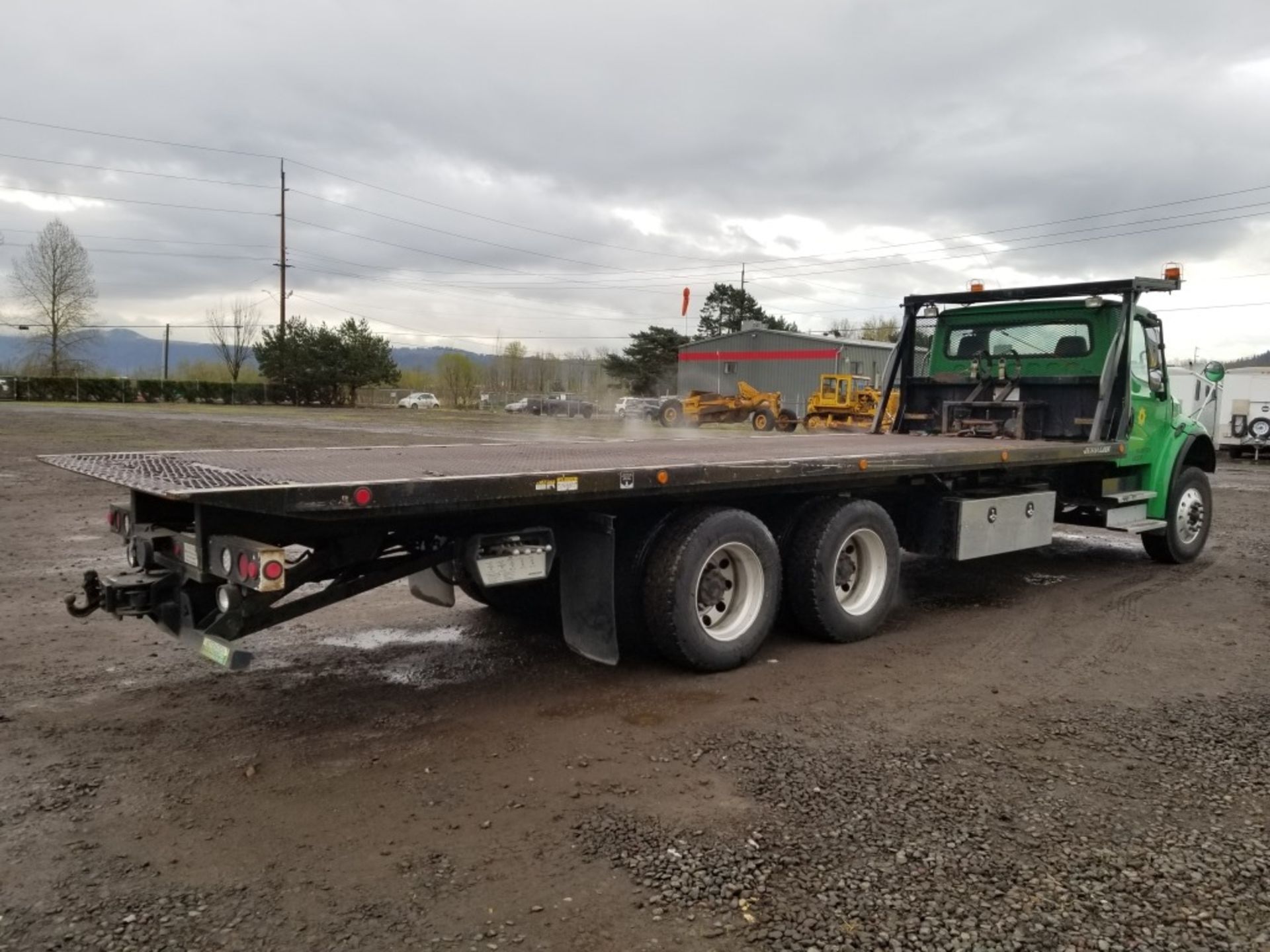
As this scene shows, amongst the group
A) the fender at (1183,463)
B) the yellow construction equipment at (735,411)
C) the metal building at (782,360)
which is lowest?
the fender at (1183,463)

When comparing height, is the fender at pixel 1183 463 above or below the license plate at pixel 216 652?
above

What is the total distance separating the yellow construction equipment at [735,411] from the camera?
119 feet

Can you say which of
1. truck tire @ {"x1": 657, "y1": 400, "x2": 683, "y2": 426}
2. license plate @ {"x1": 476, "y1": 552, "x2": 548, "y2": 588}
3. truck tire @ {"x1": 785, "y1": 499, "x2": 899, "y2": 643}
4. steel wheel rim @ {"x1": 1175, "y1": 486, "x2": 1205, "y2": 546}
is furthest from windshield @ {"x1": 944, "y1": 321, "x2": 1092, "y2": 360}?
truck tire @ {"x1": 657, "y1": 400, "x2": 683, "y2": 426}

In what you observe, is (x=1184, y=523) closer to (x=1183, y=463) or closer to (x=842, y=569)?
Result: (x=1183, y=463)

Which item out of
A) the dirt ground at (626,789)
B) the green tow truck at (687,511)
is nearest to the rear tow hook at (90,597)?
the green tow truck at (687,511)

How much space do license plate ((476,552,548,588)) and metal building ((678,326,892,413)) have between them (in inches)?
1688

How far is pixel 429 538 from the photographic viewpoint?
4.91 m

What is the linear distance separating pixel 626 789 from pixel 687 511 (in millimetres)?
1953

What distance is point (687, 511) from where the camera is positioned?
18.4 feet

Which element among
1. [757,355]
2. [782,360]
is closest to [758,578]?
[782,360]

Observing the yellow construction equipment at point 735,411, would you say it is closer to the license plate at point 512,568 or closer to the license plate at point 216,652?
the license plate at point 512,568

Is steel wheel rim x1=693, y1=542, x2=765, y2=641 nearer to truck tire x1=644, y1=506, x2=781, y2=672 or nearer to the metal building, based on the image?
truck tire x1=644, y1=506, x2=781, y2=672

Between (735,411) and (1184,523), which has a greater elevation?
(735,411)

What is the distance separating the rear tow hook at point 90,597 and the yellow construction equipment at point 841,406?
97.3 feet
